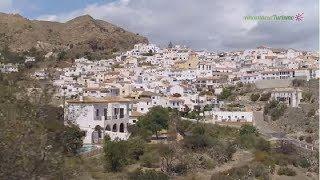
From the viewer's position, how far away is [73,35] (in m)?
97.5

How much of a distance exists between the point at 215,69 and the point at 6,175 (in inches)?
2278

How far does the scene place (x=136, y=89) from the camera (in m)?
47.2

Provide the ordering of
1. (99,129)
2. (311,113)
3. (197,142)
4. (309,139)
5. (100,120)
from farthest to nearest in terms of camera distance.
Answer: (311,113) < (309,139) < (100,120) < (99,129) < (197,142)

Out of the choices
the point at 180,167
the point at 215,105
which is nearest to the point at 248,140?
the point at 180,167

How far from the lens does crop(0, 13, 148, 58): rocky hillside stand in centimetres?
8625

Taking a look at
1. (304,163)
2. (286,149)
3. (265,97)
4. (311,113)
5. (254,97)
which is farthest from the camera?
(254,97)

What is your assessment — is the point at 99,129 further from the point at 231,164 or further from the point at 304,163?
the point at 304,163

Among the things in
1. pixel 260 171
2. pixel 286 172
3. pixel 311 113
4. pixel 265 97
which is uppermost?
pixel 265 97

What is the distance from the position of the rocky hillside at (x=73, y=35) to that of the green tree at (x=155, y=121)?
49.7m

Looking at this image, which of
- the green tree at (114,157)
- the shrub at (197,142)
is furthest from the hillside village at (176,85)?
the green tree at (114,157)

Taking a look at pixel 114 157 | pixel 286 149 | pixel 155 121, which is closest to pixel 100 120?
pixel 155 121

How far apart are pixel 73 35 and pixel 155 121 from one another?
6975 centimetres

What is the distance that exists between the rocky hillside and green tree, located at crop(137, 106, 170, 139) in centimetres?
4975

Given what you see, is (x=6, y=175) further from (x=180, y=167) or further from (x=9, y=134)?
(x=180, y=167)
